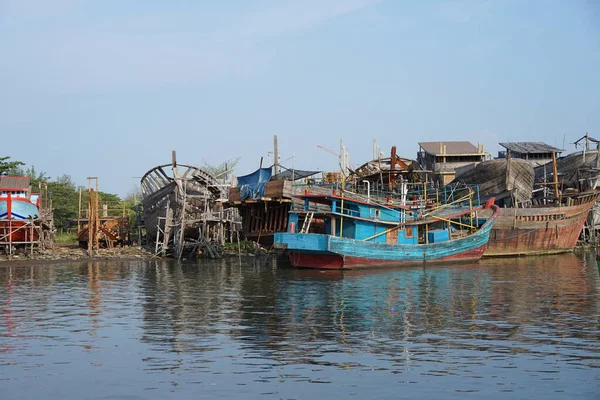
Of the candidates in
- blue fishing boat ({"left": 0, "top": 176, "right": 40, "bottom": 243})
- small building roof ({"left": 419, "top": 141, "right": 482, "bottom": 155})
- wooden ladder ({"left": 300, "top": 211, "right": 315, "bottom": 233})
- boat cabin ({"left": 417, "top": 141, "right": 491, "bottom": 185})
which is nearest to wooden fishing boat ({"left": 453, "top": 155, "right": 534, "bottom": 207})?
boat cabin ({"left": 417, "top": 141, "right": 491, "bottom": 185})

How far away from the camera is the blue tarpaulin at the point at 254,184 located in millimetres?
36656

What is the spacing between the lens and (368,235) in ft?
116

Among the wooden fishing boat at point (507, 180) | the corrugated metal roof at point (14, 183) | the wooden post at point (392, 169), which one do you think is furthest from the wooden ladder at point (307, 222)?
the corrugated metal roof at point (14, 183)

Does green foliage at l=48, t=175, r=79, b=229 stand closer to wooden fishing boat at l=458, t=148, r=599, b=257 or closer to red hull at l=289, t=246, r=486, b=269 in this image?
red hull at l=289, t=246, r=486, b=269

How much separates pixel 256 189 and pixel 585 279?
660 inches

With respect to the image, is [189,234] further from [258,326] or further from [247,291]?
[258,326]

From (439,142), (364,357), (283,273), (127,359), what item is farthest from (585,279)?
(439,142)

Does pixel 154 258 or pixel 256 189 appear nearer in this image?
pixel 256 189

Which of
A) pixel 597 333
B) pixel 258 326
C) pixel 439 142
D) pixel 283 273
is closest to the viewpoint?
pixel 597 333

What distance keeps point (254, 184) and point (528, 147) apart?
35768 millimetres

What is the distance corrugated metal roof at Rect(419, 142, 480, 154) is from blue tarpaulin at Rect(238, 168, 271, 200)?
31971 millimetres

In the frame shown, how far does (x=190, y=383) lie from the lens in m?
12.4

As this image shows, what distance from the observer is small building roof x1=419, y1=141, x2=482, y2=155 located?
66500 mm

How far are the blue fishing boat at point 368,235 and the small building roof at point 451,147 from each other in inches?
1058
